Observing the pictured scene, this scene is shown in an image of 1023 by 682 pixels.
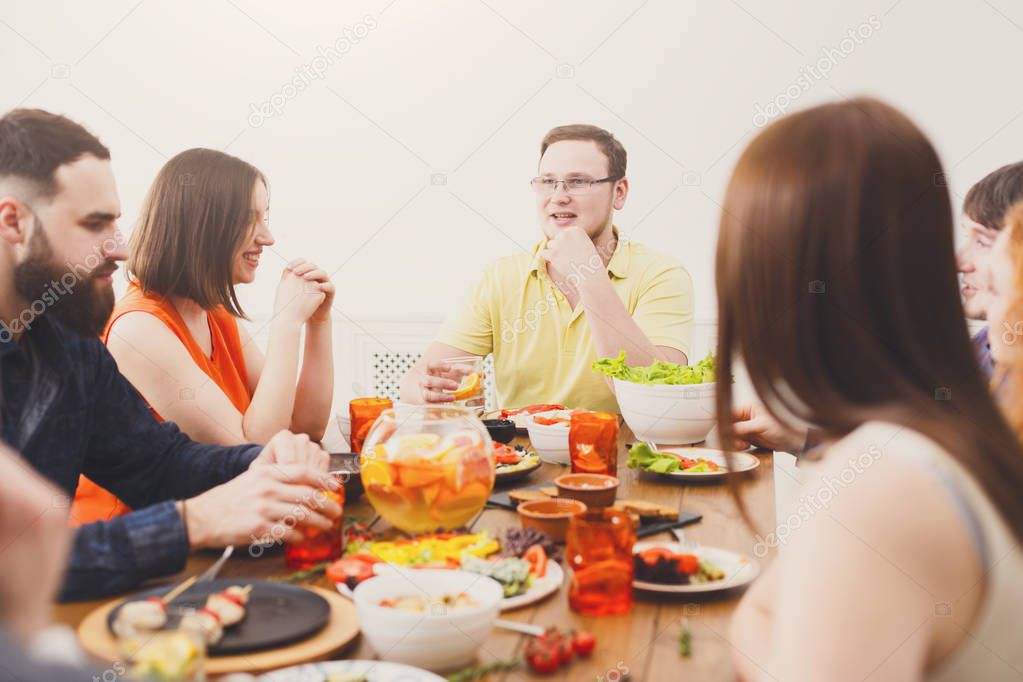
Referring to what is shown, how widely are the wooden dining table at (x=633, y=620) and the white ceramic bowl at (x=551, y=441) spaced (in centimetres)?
36

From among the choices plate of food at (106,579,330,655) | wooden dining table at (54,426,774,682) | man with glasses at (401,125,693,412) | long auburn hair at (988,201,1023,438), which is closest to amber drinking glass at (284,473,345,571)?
wooden dining table at (54,426,774,682)

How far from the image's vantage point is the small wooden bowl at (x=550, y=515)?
1.37 m

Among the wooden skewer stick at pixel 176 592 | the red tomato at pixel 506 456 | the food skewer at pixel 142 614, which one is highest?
the red tomato at pixel 506 456

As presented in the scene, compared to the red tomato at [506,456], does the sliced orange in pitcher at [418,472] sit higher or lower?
higher

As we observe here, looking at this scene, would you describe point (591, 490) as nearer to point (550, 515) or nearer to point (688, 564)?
point (550, 515)

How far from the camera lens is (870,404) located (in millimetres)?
927

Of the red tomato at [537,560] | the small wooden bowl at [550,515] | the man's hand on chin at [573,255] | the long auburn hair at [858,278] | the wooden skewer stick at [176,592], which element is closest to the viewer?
the long auburn hair at [858,278]

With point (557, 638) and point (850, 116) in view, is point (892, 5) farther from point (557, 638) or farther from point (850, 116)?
point (557, 638)

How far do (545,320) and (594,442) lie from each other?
4.42 ft

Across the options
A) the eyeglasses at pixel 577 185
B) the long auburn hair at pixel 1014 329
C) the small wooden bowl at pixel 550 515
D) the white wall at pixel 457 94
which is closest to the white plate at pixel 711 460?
the small wooden bowl at pixel 550 515

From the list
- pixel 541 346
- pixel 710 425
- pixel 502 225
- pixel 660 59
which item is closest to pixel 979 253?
pixel 710 425

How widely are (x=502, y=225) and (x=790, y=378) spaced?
2996 millimetres

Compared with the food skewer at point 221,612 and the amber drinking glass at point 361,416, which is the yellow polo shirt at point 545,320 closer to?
the amber drinking glass at point 361,416

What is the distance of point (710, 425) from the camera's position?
2.11m
